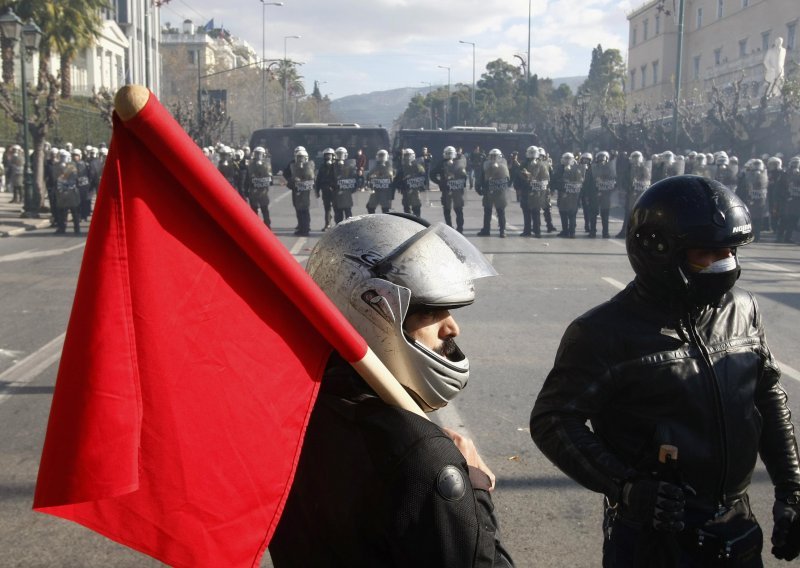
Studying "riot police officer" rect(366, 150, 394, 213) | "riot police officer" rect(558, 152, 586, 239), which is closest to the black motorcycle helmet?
"riot police officer" rect(558, 152, 586, 239)

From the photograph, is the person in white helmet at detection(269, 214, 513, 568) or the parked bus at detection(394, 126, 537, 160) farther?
the parked bus at detection(394, 126, 537, 160)

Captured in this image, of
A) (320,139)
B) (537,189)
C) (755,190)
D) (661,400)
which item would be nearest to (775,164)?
(755,190)

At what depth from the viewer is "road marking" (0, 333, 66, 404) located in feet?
21.8

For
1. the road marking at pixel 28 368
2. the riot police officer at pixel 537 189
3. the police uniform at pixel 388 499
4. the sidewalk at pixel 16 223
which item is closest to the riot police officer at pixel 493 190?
the riot police officer at pixel 537 189

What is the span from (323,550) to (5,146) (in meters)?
35.7

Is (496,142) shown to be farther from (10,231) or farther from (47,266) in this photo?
(47,266)

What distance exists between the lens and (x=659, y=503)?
2.13 meters

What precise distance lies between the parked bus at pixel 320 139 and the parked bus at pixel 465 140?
2.08 m

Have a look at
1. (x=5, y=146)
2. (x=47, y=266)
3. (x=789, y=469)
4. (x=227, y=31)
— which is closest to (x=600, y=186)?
(x=47, y=266)

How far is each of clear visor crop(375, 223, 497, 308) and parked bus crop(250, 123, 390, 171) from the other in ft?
146

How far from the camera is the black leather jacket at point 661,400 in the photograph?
7.57ft

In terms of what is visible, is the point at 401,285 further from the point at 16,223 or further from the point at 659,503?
the point at 16,223

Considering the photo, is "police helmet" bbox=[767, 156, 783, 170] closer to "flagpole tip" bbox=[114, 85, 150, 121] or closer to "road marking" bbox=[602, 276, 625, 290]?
"road marking" bbox=[602, 276, 625, 290]

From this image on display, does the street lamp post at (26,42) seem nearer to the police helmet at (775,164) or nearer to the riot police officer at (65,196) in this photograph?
the riot police officer at (65,196)
